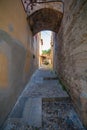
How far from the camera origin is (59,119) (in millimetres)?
1947

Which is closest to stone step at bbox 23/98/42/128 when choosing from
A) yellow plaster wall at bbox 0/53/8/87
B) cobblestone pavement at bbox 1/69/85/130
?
cobblestone pavement at bbox 1/69/85/130

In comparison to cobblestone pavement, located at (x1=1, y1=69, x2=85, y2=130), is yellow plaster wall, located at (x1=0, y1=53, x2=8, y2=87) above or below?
above

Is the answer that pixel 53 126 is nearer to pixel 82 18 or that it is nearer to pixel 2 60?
pixel 2 60

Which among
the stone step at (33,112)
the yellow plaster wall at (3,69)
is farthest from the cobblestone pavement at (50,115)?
the yellow plaster wall at (3,69)

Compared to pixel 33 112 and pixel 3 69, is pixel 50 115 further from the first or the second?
pixel 3 69

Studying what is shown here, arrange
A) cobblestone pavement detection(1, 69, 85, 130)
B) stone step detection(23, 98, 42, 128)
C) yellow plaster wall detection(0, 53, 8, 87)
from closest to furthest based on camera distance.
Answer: yellow plaster wall detection(0, 53, 8, 87)
cobblestone pavement detection(1, 69, 85, 130)
stone step detection(23, 98, 42, 128)

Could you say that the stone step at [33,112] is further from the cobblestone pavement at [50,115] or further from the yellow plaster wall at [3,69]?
the yellow plaster wall at [3,69]

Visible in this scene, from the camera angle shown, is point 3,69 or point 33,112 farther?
point 33,112

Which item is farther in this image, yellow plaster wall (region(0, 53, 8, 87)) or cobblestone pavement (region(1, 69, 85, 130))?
cobblestone pavement (region(1, 69, 85, 130))

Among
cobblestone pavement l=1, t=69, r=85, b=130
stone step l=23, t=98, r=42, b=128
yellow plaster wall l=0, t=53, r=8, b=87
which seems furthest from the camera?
stone step l=23, t=98, r=42, b=128

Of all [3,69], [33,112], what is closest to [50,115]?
[33,112]

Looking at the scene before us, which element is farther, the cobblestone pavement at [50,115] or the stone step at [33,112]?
the stone step at [33,112]

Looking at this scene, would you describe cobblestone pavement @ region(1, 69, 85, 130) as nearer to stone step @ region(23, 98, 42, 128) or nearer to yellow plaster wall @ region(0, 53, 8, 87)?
stone step @ region(23, 98, 42, 128)

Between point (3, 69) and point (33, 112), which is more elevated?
point (3, 69)
